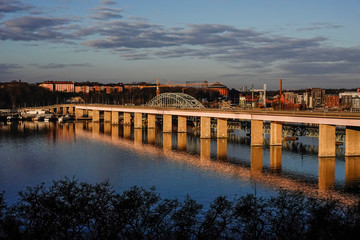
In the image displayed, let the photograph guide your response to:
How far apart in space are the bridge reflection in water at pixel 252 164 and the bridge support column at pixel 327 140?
888 mm

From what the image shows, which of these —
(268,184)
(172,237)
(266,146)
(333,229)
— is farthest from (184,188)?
(266,146)

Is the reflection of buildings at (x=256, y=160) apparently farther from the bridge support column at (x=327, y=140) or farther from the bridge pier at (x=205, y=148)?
the bridge support column at (x=327, y=140)

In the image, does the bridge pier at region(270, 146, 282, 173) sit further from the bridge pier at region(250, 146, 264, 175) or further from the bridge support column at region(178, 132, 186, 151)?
the bridge support column at region(178, 132, 186, 151)

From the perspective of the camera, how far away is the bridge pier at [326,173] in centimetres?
4193

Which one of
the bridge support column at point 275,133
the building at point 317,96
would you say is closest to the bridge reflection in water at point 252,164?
the bridge support column at point 275,133

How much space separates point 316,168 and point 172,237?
98.8ft

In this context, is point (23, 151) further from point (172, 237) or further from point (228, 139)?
point (172, 237)

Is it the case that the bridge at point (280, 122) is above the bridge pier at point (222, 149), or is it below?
above

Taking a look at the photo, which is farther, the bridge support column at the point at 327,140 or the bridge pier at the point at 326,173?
the bridge support column at the point at 327,140

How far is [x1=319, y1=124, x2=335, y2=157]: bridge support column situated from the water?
1472mm

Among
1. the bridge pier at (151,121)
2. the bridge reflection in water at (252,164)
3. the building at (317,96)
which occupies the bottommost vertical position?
the bridge reflection in water at (252,164)

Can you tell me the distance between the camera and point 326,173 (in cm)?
4738

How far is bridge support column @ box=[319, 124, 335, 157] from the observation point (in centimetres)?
5584

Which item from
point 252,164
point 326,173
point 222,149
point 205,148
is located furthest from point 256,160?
point 205,148
